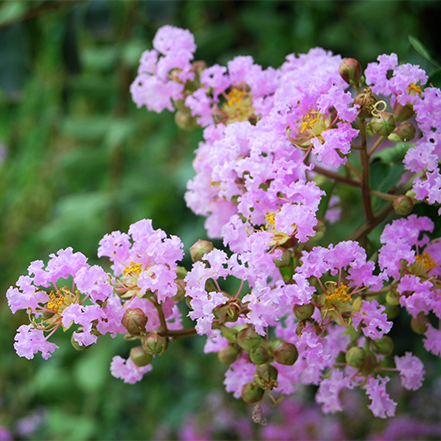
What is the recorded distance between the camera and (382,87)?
2.05 feet

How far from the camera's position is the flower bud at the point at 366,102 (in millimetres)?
565

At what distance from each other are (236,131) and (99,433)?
4.03 feet

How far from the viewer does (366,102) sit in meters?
0.56

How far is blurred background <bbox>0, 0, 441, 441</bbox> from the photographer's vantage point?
4.30ft

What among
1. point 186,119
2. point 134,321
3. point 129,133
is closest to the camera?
point 134,321

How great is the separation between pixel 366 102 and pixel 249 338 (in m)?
0.27

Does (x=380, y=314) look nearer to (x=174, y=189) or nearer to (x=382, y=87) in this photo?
(x=382, y=87)

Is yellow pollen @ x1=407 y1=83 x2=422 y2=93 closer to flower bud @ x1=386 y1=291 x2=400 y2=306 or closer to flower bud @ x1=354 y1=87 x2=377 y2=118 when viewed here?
flower bud @ x1=354 y1=87 x2=377 y2=118

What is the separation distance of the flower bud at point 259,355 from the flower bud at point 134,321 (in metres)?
0.11

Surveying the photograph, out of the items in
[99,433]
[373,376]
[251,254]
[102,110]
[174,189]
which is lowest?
[373,376]

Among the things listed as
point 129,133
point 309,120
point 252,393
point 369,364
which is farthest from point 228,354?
point 129,133

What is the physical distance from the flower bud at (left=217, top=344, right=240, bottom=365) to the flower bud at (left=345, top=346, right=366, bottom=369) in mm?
123

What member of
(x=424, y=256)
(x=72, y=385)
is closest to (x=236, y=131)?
(x=424, y=256)

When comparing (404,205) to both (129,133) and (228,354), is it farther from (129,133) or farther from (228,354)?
(129,133)
